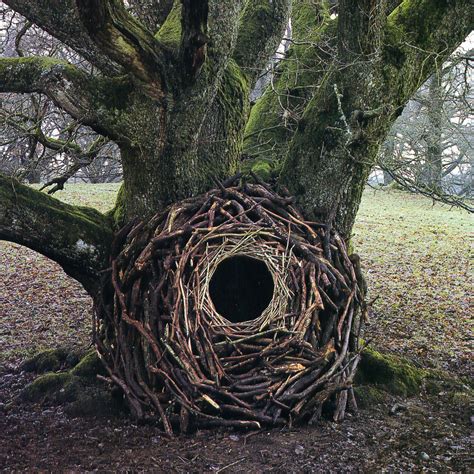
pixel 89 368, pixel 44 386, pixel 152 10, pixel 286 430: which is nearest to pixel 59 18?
pixel 152 10

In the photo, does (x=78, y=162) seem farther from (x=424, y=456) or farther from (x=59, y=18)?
(x=424, y=456)

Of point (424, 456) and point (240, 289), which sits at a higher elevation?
point (240, 289)

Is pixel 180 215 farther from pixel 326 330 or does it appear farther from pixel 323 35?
pixel 323 35

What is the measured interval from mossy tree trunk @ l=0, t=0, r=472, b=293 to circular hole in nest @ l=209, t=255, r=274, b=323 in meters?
0.80

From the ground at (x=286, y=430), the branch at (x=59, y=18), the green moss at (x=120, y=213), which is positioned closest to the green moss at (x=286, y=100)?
the ground at (x=286, y=430)

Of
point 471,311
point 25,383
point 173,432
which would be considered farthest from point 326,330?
point 471,311

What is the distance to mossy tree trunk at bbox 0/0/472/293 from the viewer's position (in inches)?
194

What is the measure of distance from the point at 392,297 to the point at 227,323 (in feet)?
17.6

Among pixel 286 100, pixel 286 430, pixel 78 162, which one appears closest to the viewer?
pixel 286 430

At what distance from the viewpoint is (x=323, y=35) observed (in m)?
7.29

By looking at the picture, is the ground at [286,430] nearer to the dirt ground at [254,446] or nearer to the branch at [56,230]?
the dirt ground at [254,446]

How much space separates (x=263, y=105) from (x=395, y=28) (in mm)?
2906

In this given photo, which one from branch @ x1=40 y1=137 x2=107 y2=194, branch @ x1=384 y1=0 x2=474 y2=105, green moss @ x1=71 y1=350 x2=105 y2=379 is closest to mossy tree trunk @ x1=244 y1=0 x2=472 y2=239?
branch @ x1=384 y1=0 x2=474 y2=105

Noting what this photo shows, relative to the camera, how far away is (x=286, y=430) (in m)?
4.49
